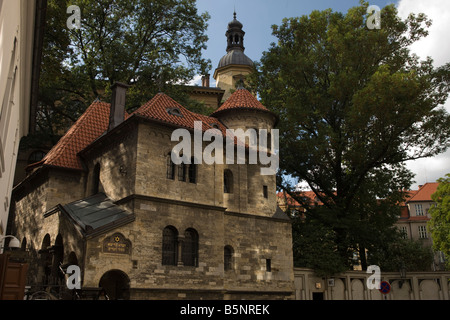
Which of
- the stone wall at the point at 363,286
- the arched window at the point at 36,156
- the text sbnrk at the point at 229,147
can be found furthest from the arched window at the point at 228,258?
the arched window at the point at 36,156

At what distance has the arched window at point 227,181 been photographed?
69.7 feet

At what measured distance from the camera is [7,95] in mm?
9211

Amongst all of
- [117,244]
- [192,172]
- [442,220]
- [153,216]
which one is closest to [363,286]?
[442,220]

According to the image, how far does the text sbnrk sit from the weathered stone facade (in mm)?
397

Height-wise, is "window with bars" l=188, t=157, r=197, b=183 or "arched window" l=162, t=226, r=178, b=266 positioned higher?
"window with bars" l=188, t=157, r=197, b=183

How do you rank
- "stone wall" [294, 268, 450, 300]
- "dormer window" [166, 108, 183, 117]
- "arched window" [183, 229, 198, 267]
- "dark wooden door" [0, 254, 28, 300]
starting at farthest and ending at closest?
"stone wall" [294, 268, 450, 300]
"dormer window" [166, 108, 183, 117]
"arched window" [183, 229, 198, 267]
"dark wooden door" [0, 254, 28, 300]

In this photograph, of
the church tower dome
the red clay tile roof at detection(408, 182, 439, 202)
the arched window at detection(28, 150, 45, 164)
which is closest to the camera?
the arched window at detection(28, 150, 45, 164)

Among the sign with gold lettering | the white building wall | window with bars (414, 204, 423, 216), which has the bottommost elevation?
the sign with gold lettering

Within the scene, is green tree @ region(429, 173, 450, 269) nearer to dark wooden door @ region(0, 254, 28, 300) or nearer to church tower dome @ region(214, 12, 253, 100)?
dark wooden door @ region(0, 254, 28, 300)

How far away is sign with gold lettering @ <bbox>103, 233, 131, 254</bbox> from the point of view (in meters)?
15.8

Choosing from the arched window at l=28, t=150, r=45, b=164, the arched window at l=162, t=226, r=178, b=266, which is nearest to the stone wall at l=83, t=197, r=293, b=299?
the arched window at l=162, t=226, r=178, b=266

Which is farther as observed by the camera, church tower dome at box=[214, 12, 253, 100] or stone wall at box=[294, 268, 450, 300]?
church tower dome at box=[214, 12, 253, 100]
